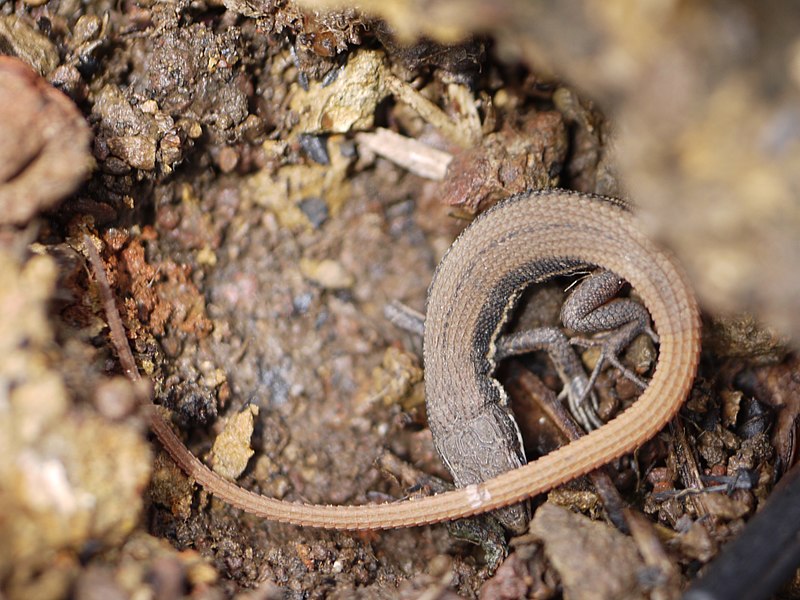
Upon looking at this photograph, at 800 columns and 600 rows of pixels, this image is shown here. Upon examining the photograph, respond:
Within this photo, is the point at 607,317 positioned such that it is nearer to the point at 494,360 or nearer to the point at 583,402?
the point at 583,402

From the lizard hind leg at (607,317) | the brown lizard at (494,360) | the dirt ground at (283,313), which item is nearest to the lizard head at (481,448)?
the brown lizard at (494,360)

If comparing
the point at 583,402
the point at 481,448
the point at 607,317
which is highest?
the point at 607,317

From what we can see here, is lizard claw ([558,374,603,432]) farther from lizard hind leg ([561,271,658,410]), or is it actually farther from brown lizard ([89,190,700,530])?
brown lizard ([89,190,700,530])

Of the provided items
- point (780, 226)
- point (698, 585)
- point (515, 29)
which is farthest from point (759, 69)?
point (698, 585)

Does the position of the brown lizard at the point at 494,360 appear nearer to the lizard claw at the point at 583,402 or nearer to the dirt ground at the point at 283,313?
the dirt ground at the point at 283,313

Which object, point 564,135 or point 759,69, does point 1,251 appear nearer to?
point 759,69

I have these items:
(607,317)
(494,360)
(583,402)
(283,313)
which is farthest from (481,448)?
(283,313)
